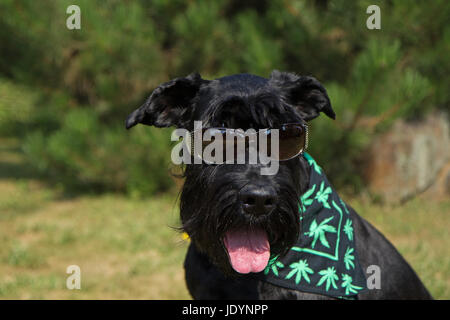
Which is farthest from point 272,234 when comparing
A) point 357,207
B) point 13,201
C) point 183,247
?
point 13,201

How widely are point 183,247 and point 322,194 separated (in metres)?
3.80

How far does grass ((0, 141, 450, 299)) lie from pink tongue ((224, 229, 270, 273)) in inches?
85.5

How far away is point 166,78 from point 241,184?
20.9ft

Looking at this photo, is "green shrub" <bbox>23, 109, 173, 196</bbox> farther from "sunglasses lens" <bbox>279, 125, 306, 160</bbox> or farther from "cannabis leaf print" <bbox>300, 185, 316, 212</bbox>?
"sunglasses lens" <bbox>279, 125, 306, 160</bbox>

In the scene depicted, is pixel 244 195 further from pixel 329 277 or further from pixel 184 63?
pixel 184 63

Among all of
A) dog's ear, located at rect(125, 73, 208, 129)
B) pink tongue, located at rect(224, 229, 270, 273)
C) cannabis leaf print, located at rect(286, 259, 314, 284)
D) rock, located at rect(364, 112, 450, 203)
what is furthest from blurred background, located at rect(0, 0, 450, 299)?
pink tongue, located at rect(224, 229, 270, 273)

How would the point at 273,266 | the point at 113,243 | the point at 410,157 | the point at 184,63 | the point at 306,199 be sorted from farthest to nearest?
the point at 184,63
the point at 410,157
the point at 113,243
the point at 306,199
the point at 273,266

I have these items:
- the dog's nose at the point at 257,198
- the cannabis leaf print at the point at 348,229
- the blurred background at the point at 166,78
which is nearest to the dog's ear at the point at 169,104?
the dog's nose at the point at 257,198

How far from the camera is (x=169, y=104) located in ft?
10.6

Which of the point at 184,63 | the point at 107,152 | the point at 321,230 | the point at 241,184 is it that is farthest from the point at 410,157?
the point at 241,184

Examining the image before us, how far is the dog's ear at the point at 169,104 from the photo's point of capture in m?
3.05

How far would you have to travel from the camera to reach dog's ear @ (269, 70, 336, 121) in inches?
122

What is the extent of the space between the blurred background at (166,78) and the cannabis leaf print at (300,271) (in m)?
3.41

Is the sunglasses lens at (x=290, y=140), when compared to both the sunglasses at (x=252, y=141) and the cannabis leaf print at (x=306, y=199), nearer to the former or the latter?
the sunglasses at (x=252, y=141)
